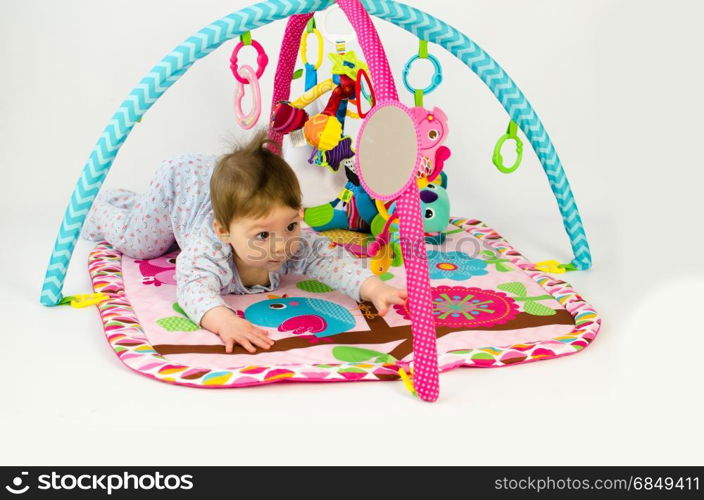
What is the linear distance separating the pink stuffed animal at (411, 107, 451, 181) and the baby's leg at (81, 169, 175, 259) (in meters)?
0.67

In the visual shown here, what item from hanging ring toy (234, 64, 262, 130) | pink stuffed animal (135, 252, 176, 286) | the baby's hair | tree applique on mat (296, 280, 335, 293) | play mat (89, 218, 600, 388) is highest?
hanging ring toy (234, 64, 262, 130)

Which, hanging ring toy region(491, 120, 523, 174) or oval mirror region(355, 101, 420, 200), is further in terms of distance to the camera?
hanging ring toy region(491, 120, 523, 174)

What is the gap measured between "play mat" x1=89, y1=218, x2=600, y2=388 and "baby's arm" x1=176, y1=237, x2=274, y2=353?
0.02m

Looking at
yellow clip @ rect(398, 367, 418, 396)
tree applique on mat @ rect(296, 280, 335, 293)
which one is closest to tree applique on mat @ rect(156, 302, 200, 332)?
tree applique on mat @ rect(296, 280, 335, 293)

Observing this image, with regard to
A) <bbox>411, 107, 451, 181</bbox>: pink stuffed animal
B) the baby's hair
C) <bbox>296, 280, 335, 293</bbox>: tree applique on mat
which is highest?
<bbox>411, 107, 451, 181</bbox>: pink stuffed animal

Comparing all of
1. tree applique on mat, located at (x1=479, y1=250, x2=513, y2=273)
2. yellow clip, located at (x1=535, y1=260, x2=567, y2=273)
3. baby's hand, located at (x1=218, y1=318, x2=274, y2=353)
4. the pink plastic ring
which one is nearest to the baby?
baby's hand, located at (x1=218, y1=318, x2=274, y2=353)

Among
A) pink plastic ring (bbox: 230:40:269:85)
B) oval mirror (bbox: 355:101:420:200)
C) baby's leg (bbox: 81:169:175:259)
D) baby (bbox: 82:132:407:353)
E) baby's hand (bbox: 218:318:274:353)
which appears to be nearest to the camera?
oval mirror (bbox: 355:101:420:200)

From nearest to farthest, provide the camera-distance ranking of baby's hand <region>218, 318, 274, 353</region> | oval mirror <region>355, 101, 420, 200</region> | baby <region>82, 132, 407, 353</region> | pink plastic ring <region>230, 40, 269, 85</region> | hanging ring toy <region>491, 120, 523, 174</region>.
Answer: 1. oval mirror <region>355, 101, 420, 200</region>
2. baby's hand <region>218, 318, 274, 353</region>
3. baby <region>82, 132, 407, 353</region>
4. pink plastic ring <region>230, 40, 269, 85</region>
5. hanging ring toy <region>491, 120, 523, 174</region>

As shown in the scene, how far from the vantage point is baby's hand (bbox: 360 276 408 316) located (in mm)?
1781

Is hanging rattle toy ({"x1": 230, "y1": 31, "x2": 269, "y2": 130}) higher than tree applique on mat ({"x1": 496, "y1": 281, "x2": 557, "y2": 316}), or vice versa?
hanging rattle toy ({"x1": 230, "y1": 31, "x2": 269, "y2": 130})

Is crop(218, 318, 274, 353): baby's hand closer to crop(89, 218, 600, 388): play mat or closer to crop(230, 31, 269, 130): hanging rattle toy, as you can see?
crop(89, 218, 600, 388): play mat

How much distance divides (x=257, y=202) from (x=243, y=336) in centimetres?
30

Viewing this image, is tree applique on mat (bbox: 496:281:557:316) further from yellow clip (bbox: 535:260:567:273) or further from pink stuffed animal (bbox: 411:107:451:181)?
pink stuffed animal (bbox: 411:107:451:181)

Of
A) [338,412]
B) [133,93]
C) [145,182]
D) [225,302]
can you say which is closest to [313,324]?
[225,302]
